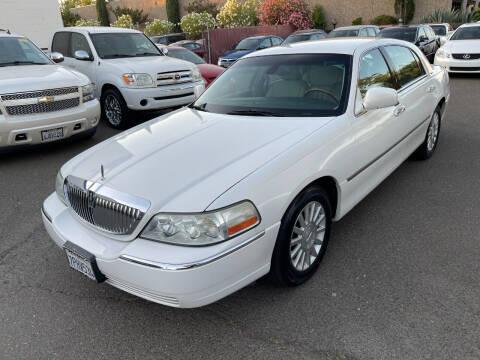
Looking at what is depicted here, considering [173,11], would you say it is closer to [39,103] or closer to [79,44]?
[79,44]

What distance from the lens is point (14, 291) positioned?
305cm

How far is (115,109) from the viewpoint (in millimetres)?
7781

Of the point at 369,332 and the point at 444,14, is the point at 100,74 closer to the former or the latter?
the point at 369,332

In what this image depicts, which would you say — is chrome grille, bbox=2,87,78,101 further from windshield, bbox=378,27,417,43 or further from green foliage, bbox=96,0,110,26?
green foliage, bbox=96,0,110,26

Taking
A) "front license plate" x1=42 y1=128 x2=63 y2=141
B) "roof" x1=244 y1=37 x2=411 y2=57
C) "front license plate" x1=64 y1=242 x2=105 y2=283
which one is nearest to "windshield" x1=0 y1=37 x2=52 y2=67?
"front license plate" x1=42 y1=128 x2=63 y2=141

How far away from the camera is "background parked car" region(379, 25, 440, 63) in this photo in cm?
1333

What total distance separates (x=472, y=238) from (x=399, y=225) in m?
0.58

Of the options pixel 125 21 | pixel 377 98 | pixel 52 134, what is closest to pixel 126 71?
pixel 52 134

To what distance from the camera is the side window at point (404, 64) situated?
4.22 m

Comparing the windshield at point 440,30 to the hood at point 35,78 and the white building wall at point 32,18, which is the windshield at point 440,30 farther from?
the hood at point 35,78

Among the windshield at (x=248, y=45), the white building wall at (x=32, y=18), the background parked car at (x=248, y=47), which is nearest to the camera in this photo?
the white building wall at (x=32, y=18)

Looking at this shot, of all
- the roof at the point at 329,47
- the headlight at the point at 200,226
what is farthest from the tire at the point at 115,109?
the headlight at the point at 200,226

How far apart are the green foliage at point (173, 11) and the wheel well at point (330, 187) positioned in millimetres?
40363

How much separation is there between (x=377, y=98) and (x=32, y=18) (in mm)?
14816
